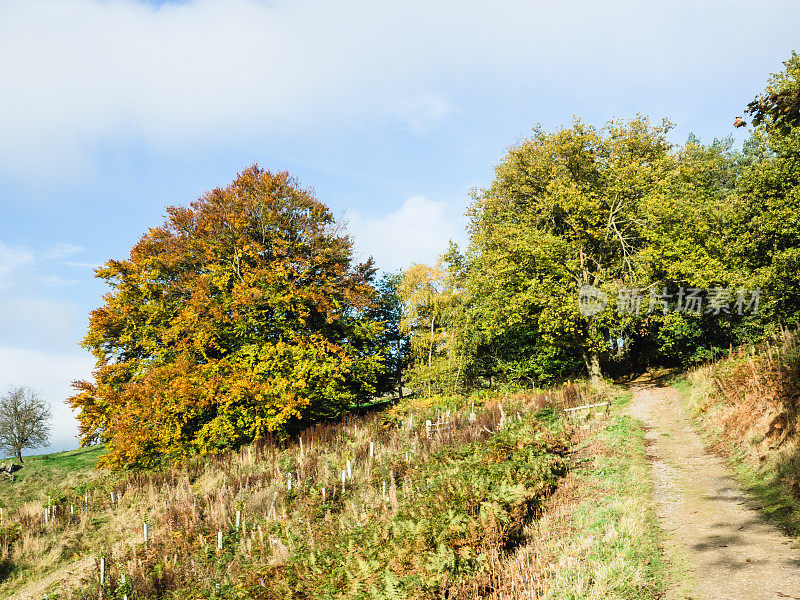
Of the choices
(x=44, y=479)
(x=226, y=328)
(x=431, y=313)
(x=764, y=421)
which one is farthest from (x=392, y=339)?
(x=764, y=421)

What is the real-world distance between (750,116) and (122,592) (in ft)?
47.1

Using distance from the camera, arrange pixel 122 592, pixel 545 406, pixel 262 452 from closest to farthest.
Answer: pixel 122 592 → pixel 545 406 → pixel 262 452

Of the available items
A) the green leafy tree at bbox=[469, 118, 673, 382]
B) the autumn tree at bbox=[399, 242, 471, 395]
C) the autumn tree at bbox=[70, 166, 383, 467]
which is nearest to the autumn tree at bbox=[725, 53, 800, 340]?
the green leafy tree at bbox=[469, 118, 673, 382]

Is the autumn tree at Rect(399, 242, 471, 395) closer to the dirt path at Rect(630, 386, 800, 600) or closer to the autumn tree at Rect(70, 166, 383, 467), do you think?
the autumn tree at Rect(70, 166, 383, 467)

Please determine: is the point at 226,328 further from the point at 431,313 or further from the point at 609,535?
the point at 609,535

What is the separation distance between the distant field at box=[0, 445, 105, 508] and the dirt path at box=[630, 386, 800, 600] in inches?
776

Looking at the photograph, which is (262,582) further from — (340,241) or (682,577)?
(340,241)

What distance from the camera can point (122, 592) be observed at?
10.1 meters

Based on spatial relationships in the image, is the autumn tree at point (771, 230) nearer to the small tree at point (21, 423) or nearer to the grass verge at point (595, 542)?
the grass verge at point (595, 542)

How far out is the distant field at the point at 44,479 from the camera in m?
17.9

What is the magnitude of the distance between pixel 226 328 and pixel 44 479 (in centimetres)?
1012

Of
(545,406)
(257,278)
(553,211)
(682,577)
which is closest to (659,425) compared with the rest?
(545,406)

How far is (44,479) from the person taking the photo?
67.2ft

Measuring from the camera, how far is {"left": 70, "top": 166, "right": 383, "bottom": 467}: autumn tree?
784 inches
